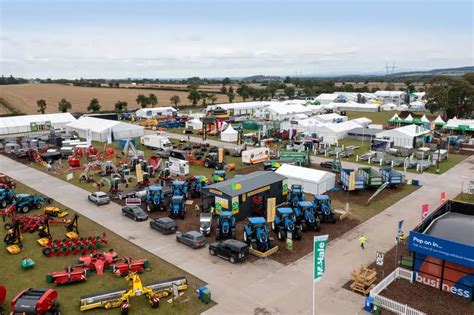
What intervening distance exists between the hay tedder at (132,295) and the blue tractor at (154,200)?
903 cm

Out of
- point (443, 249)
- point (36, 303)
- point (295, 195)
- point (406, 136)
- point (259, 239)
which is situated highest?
point (443, 249)

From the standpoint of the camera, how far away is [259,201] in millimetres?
23656

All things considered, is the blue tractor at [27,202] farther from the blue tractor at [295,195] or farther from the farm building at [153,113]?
the farm building at [153,113]

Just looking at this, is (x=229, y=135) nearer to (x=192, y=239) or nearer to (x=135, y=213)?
(x=135, y=213)

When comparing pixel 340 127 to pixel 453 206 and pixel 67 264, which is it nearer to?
pixel 453 206

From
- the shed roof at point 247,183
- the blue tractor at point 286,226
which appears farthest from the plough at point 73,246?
the blue tractor at point 286,226

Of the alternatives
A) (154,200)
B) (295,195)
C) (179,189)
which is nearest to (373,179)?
(295,195)

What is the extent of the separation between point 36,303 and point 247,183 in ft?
44.8

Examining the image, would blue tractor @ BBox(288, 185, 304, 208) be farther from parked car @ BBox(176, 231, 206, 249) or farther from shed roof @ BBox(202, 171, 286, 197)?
parked car @ BBox(176, 231, 206, 249)

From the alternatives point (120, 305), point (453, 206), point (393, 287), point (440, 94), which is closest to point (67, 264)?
point (120, 305)

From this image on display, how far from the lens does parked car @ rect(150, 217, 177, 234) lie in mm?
20969

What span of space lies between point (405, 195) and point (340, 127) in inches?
944

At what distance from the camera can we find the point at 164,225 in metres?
21.0

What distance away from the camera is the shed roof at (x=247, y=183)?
74.0 feet
